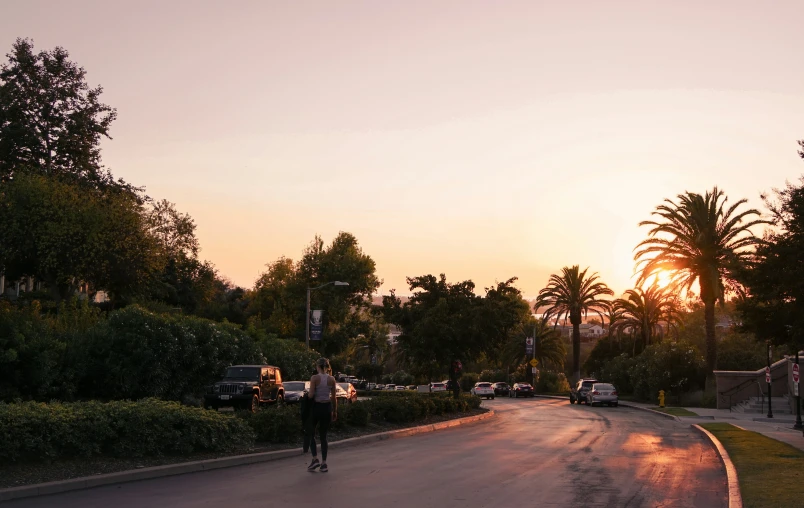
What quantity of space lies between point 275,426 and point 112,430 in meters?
4.67

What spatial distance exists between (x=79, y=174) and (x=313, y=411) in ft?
164

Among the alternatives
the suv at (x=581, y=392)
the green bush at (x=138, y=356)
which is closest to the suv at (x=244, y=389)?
the green bush at (x=138, y=356)

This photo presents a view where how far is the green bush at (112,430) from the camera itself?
13.4 metres

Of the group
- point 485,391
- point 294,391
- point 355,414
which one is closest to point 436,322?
point 294,391

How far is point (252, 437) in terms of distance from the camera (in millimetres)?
18125

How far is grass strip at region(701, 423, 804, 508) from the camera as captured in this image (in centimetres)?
1208

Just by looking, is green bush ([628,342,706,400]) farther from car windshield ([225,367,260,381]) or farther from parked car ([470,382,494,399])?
car windshield ([225,367,260,381])

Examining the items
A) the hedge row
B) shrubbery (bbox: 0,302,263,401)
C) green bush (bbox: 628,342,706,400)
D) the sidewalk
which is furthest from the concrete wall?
the hedge row

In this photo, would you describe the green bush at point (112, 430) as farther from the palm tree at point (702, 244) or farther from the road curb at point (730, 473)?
the palm tree at point (702, 244)

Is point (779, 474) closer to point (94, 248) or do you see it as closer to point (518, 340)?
point (94, 248)

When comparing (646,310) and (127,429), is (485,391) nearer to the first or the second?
(646,310)

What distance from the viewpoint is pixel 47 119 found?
58.9 metres

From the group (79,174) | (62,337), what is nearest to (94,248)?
(79,174)

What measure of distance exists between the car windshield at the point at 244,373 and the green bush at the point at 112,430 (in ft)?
45.9
